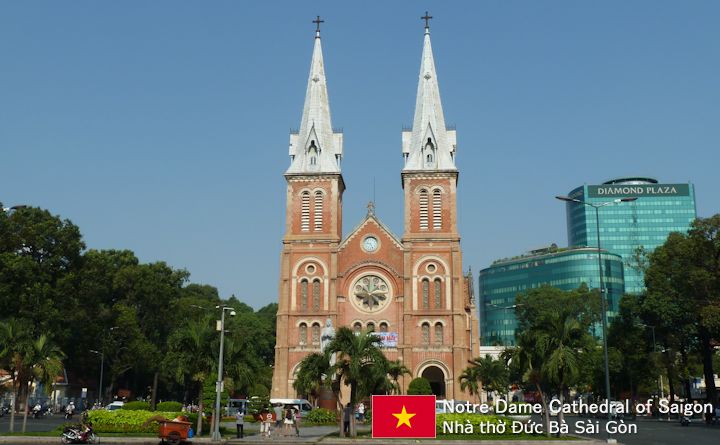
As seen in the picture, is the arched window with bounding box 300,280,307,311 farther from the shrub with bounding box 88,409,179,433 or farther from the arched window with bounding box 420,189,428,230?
the shrub with bounding box 88,409,179,433

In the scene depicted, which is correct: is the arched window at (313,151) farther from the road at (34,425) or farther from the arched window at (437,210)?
the road at (34,425)

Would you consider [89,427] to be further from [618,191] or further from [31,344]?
[618,191]

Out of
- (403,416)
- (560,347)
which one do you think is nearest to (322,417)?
(560,347)

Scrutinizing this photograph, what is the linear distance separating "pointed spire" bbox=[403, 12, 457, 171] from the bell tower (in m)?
7.33

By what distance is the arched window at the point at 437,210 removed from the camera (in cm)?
6994

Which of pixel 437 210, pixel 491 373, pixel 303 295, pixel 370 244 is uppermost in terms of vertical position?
pixel 437 210

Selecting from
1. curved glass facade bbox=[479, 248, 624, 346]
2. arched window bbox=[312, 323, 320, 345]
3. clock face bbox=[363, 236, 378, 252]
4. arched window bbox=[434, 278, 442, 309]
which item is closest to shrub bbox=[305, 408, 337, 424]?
arched window bbox=[312, 323, 320, 345]

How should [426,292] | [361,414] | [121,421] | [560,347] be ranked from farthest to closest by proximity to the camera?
[426,292] → [361,414] → [121,421] → [560,347]

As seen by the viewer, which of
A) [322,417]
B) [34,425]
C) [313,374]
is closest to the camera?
[313,374]

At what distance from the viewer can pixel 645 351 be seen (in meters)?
68.3

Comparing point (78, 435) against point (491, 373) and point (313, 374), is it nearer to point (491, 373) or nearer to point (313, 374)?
point (313, 374)

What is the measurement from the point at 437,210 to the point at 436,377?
1552 cm

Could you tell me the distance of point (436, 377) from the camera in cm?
6756

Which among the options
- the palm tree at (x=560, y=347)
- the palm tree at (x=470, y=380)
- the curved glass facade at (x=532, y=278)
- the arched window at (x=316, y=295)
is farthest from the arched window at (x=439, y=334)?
the curved glass facade at (x=532, y=278)
